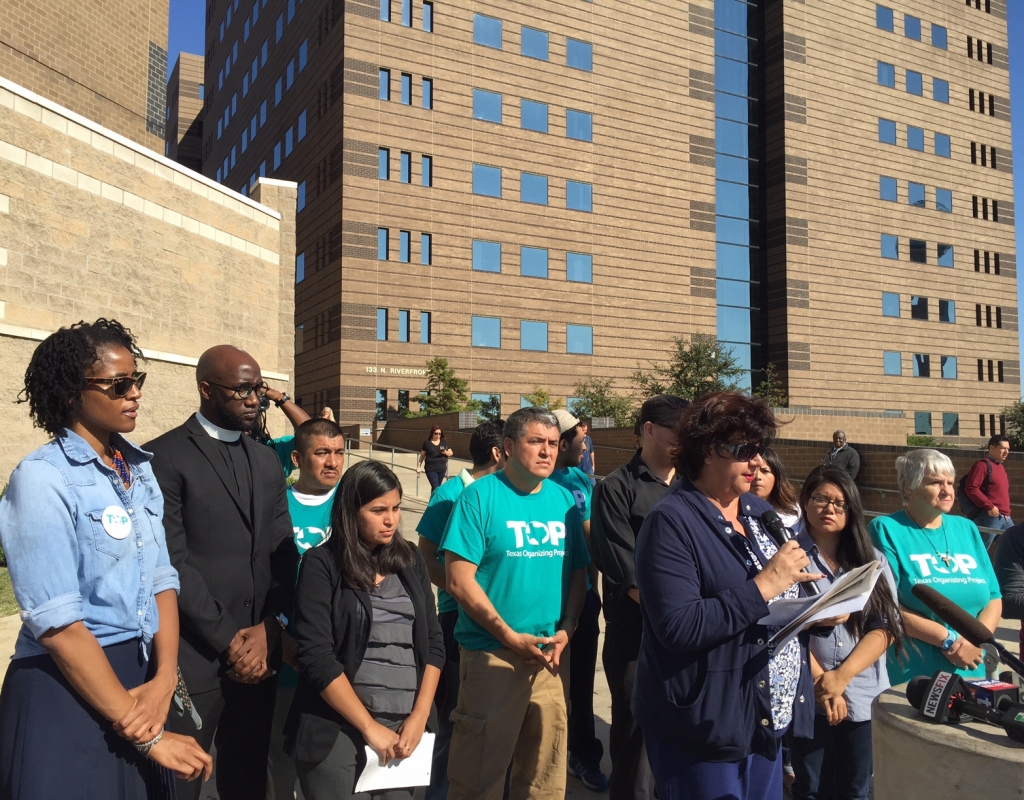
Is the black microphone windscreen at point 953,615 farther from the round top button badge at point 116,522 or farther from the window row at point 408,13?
the window row at point 408,13

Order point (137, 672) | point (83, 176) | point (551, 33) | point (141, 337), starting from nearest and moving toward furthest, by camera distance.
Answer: point (137, 672) < point (83, 176) < point (141, 337) < point (551, 33)

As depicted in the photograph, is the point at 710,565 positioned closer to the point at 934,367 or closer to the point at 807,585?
the point at 807,585

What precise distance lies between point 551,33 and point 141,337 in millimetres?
28689

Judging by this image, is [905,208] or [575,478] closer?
[575,478]

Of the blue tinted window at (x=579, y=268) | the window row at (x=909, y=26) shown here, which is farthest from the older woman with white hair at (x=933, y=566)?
the window row at (x=909, y=26)

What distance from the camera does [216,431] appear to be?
3.63 m

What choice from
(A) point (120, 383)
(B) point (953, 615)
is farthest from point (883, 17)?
(A) point (120, 383)

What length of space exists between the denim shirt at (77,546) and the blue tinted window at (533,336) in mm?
33662

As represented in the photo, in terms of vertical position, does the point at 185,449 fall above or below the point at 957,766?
above

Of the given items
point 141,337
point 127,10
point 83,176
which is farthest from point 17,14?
point 141,337

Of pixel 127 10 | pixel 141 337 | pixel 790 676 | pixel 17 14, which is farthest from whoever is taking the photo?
pixel 127 10

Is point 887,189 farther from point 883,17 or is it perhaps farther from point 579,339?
point 579,339

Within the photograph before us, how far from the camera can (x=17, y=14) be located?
54.3 ft

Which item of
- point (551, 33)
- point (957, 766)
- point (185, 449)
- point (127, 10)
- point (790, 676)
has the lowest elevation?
point (957, 766)
